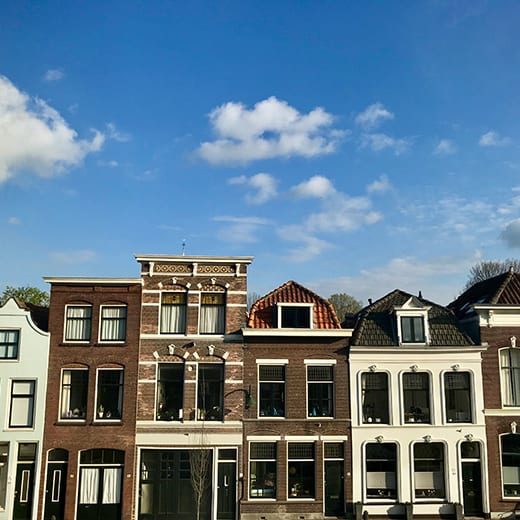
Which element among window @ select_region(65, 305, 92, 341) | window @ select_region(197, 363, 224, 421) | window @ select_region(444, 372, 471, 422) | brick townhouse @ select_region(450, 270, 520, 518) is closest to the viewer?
brick townhouse @ select_region(450, 270, 520, 518)

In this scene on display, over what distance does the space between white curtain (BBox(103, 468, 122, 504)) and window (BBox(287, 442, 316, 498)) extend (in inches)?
280

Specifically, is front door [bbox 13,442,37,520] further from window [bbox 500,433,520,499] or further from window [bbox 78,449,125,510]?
window [bbox 500,433,520,499]

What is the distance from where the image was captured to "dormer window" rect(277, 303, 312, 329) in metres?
26.1

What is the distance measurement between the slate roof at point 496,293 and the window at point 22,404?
19.9 metres

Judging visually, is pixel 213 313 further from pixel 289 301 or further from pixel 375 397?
pixel 375 397

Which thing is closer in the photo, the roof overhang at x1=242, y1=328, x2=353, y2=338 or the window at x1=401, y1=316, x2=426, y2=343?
the roof overhang at x1=242, y1=328, x2=353, y2=338

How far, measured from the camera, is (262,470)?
2500cm

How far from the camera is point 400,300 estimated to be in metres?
27.6

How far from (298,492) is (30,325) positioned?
13.5m

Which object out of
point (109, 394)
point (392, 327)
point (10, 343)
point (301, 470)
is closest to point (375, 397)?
point (392, 327)

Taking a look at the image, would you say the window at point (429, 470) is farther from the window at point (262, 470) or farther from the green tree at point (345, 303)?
the green tree at point (345, 303)

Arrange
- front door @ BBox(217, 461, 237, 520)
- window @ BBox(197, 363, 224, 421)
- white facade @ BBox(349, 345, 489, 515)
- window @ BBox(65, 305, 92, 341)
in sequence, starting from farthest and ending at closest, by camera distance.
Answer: window @ BBox(65, 305, 92, 341), window @ BBox(197, 363, 224, 421), white facade @ BBox(349, 345, 489, 515), front door @ BBox(217, 461, 237, 520)

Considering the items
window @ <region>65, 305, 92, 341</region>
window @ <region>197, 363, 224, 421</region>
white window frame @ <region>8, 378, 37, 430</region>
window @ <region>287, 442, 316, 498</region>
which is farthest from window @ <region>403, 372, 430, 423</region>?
white window frame @ <region>8, 378, 37, 430</region>

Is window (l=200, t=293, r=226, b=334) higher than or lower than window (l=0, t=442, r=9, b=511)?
higher
